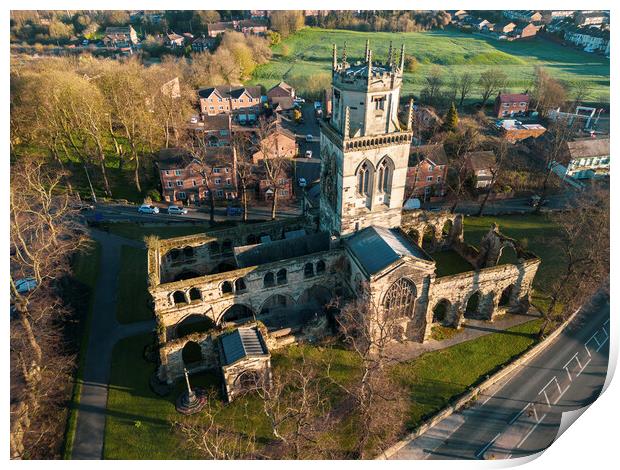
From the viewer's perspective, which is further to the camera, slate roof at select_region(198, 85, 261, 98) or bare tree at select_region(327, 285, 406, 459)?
slate roof at select_region(198, 85, 261, 98)

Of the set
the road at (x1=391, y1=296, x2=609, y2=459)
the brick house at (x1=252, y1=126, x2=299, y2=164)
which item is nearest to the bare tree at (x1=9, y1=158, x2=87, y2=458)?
the road at (x1=391, y1=296, x2=609, y2=459)

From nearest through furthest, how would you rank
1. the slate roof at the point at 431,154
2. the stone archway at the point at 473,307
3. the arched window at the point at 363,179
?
the arched window at the point at 363,179, the stone archway at the point at 473,307, the slate roof at the point at 431,154

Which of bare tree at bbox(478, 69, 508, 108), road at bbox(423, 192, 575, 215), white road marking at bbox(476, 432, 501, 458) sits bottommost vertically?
white road marking at bbox(476, 432, 501, 458)

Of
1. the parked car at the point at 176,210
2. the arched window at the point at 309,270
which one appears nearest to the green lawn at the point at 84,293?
the parked car at the point at 176,210

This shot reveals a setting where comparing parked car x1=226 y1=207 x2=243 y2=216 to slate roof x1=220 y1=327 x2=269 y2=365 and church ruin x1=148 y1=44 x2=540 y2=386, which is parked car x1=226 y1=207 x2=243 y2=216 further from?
slate roof x1=220 y1=327 x2=269 y2=365

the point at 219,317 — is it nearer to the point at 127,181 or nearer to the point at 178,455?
the point at 178,455

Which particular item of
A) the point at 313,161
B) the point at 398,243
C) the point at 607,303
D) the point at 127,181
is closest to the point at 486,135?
A: the point at 313,161

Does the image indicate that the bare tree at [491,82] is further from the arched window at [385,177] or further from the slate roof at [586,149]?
the arched window at [385,177]
